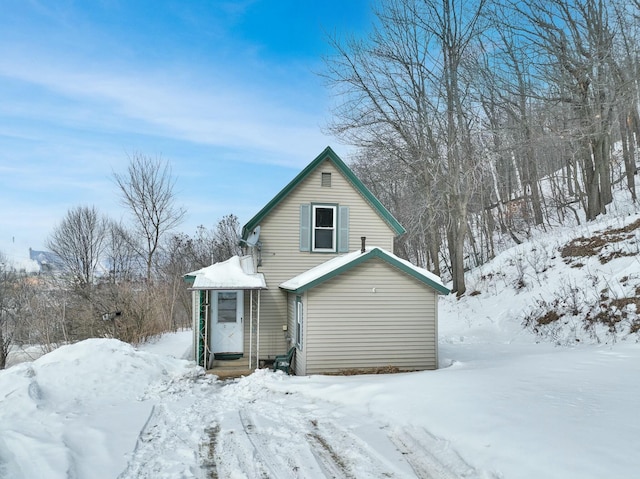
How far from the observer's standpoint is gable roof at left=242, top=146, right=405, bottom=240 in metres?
11.5

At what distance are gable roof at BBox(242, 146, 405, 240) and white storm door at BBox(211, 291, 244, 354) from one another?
2.16 meters

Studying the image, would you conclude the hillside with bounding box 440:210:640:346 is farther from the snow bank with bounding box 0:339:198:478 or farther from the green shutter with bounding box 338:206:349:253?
the snow bank with bounding box 0:339:198:478

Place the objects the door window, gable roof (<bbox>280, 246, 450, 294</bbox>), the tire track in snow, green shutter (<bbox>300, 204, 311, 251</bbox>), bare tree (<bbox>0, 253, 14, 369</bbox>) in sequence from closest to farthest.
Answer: the tire track in snow
gable roof (<bbox>280, 246, 450, 294</bbox>)
the door window
green shutter (<bbox>300, 204, 311, 251</bbox>)
bare tree (<bbox>0, 253, 14, 369</bbox>)

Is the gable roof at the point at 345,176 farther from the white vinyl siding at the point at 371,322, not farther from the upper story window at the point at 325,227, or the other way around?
the white vinyl siding at the point at 371,322

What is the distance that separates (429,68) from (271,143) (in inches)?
421

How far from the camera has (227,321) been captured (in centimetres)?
1159

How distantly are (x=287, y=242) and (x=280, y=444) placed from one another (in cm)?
706

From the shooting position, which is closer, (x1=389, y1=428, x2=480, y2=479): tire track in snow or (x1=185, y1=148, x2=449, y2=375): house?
(x1=389, y1=428, x2=480, y2=479): tire track in snow

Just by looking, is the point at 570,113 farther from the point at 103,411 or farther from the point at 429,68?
the point at 103,411

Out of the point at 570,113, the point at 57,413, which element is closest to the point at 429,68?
the point at 570,113

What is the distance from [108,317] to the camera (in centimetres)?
1398

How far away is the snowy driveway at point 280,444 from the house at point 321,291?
8.50 feet

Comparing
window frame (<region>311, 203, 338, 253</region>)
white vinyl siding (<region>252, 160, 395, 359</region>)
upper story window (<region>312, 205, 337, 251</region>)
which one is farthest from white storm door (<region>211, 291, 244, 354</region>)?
upper story window (<region>312, 205, 337, 251</region>)

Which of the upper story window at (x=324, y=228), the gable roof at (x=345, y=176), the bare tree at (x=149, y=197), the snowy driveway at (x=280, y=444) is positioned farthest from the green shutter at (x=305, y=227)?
the bare tree at (x=149, y=197)
